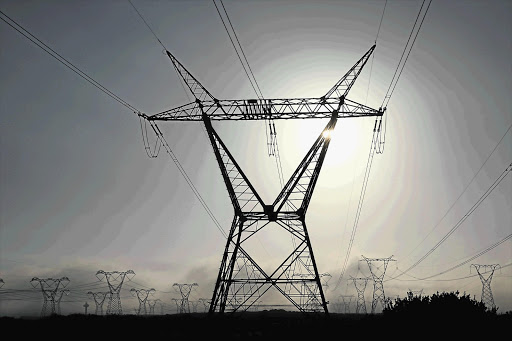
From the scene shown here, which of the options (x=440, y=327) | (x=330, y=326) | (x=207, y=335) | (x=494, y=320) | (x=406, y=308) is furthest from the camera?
(x=406, y=308)

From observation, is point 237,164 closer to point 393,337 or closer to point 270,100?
point 270,100

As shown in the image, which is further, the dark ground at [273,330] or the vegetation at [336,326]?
the vegetation at [336,326]

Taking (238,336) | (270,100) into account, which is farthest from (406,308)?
(270,100)

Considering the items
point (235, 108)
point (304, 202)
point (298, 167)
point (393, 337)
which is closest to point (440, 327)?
point (393, 337)

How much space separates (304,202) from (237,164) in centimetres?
502

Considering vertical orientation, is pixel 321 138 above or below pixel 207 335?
above

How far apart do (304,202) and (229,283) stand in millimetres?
7072

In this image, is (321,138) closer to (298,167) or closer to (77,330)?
(298,167)

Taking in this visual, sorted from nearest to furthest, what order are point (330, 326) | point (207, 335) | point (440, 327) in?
point (207, 335) → point (330, 326) → point (440, 327)

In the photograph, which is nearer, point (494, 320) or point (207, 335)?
point (207, 335)

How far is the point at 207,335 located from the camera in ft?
84.0

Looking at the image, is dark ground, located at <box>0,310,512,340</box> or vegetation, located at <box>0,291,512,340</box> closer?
dark ground, located at <box>0,310,512,340</box>

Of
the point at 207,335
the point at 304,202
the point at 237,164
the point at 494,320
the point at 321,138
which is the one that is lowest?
the point at 207,335

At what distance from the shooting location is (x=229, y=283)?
28609mm
